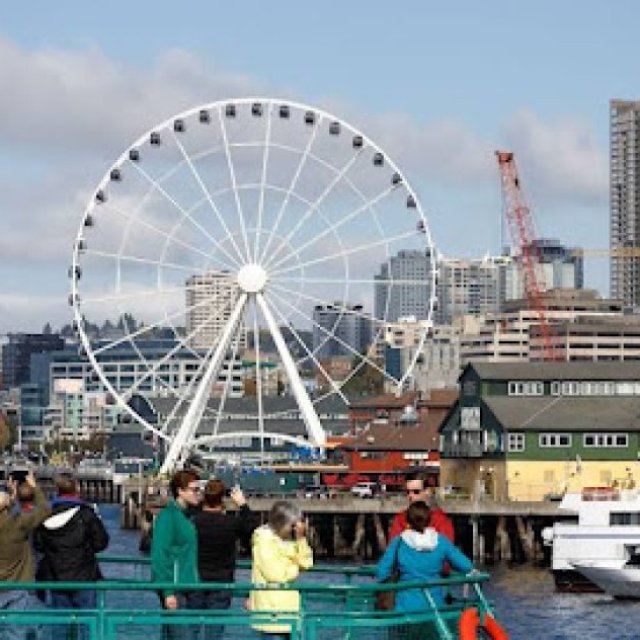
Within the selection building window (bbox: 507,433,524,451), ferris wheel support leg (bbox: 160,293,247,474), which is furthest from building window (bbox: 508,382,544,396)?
ferris wheel support leg (bbox: 160,293,247,474)

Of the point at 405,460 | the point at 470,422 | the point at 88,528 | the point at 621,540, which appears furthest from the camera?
the point at 405,460

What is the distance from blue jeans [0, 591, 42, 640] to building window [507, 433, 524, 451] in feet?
318

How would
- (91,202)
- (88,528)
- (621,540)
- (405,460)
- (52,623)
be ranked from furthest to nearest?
(405,460) → (91,202) → (621,540) → (88,528) → (52,623)

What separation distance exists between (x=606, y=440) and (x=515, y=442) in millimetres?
3981

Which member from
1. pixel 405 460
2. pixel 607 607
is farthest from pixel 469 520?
pixel 405 460

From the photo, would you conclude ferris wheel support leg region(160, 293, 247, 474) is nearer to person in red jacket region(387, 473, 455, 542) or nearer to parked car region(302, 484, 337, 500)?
parked car region(302, 484, 337, 500)

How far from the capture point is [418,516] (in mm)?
23453

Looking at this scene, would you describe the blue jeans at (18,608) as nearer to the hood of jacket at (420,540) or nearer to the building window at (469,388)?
the hood of jacket at (420,540)

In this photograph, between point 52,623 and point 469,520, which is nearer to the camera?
point 52,623

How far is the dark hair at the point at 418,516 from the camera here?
77.0ft

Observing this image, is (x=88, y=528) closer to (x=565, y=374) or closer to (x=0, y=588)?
(x=0, y=588)

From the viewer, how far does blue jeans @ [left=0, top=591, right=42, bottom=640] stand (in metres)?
22.5

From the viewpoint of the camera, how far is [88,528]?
79.9ft

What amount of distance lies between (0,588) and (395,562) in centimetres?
341
